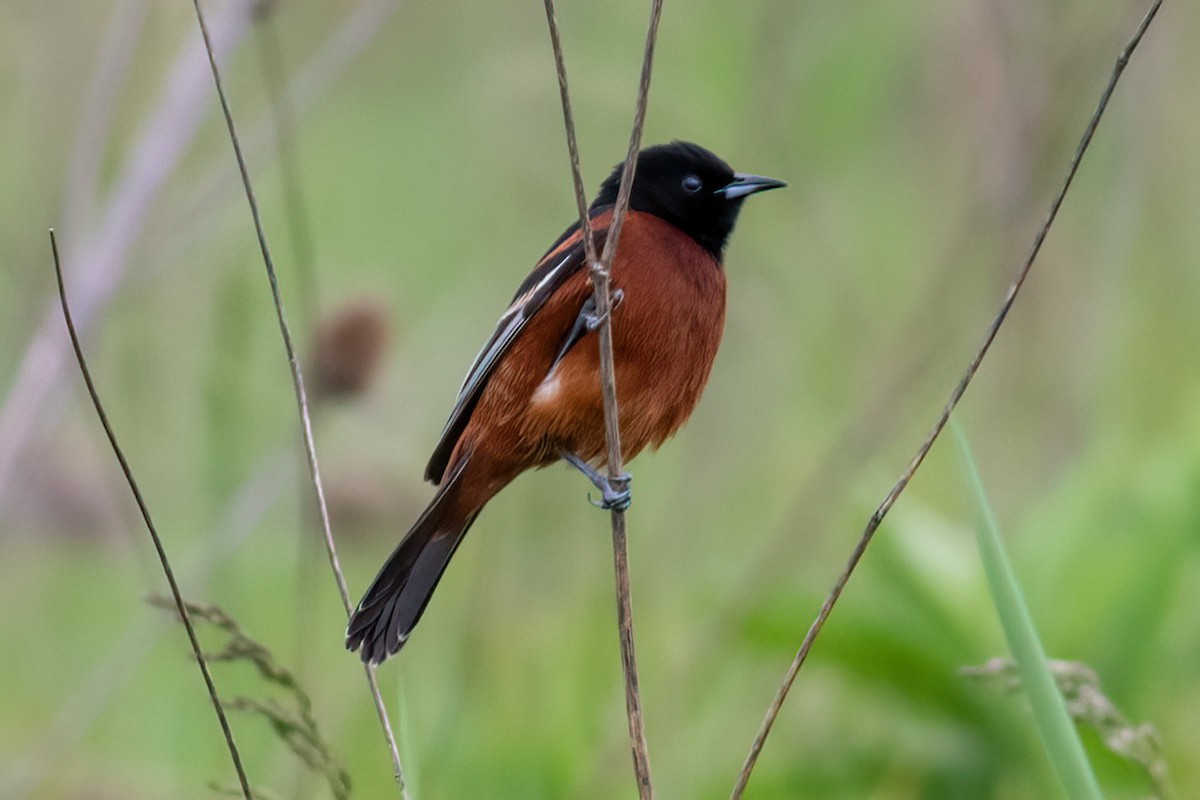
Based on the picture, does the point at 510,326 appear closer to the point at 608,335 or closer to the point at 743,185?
the point at 743,185

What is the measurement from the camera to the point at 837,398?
14.7 feet

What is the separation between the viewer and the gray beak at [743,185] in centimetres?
307

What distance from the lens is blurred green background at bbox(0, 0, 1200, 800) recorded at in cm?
311

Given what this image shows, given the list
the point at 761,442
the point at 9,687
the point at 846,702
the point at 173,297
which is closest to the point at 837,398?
the point at 761,442

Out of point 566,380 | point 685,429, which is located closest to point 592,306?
point 566,380

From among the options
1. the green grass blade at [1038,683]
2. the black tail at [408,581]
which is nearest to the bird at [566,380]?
the black tail at [408,581]

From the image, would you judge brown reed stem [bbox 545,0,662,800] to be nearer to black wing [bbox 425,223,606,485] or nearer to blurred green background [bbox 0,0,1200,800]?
black wing [bbox 425,223,606,485]

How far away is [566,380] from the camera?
Result: 2.75 metres

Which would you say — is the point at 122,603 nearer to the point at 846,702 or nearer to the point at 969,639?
the point at 846,702

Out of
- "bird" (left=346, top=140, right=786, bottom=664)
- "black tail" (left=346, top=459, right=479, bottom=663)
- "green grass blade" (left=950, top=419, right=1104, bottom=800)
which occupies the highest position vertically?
"bird" (left=346, top=140, right=786, bottom=664)

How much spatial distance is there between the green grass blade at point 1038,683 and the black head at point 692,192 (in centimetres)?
152

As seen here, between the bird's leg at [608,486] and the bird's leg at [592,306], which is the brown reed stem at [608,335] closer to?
the bird's leg at [608,486]

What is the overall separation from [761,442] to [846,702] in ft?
3.13

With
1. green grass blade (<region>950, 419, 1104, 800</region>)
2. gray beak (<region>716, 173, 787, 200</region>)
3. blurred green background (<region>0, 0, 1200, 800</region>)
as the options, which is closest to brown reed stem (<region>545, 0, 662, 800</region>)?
green grass blade (<region>950, 419, 1104, 800</region>)
